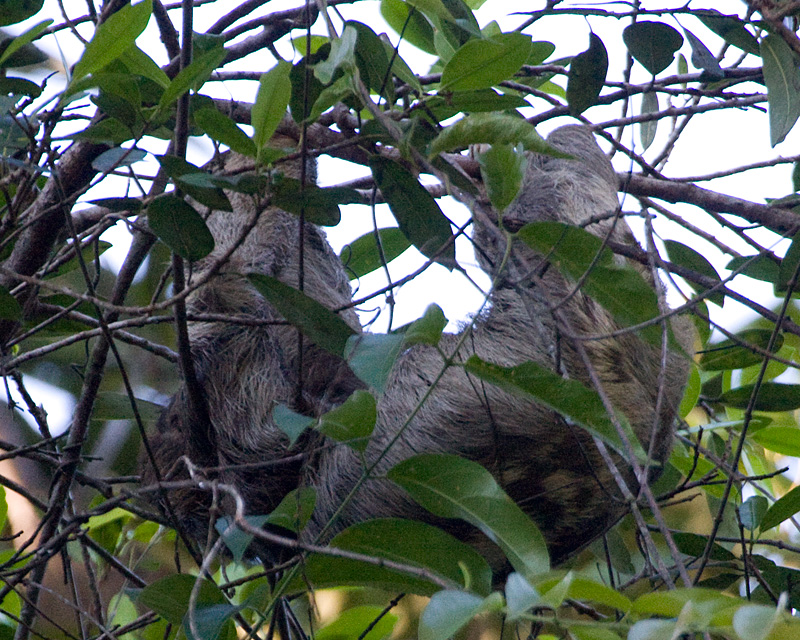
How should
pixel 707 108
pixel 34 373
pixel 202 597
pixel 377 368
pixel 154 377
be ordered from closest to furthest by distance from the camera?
pixel 377 368
pixel 202 597
pixel 707 108
pixel 34 373
pixel 154 377

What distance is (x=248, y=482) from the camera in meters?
2.73

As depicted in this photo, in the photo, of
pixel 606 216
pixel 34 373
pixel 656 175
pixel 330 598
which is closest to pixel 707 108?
pixel 656 175

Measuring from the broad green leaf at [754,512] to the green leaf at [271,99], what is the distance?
1.67 metres

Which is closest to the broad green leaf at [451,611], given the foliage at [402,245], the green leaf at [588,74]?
the foliage at [402,245]

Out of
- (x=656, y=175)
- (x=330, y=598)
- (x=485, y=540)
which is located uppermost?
(x=656, y=175)

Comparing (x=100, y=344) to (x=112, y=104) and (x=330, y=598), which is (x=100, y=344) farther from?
(x=330, y=598)

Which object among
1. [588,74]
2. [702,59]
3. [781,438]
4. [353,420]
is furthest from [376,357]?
[781,438]

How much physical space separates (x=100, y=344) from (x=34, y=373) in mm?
2276

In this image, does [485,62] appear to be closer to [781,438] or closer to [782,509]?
[782,509]

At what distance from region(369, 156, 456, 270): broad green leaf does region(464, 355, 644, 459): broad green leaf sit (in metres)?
0.40

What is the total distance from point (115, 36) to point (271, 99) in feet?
1.16

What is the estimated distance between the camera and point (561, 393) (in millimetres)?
1333

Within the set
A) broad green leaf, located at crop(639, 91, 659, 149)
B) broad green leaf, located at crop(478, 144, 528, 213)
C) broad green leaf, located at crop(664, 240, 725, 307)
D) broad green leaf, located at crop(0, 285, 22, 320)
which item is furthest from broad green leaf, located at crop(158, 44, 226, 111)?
broad green leaf, located at crop(639, 91, 659, 149)

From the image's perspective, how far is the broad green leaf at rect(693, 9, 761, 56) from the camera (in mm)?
2078
